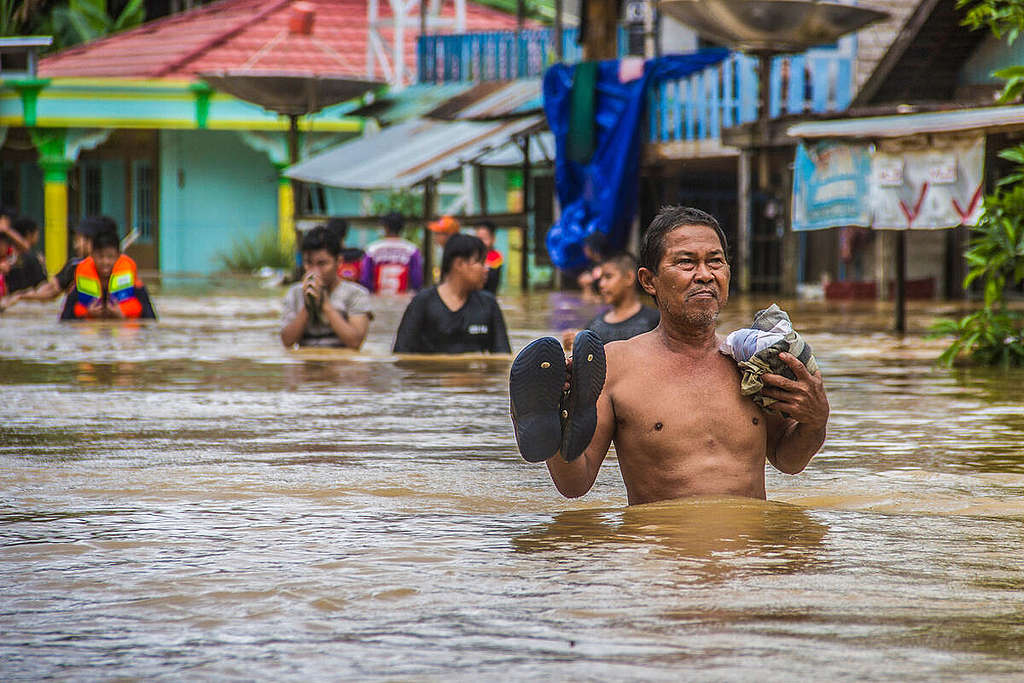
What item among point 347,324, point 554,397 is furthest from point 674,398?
point 347,324

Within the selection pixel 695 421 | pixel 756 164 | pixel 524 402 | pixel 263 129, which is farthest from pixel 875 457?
pixel 263 129

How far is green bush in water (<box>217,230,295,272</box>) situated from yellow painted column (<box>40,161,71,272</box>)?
3.39m

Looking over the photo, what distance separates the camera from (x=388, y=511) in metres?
5.83

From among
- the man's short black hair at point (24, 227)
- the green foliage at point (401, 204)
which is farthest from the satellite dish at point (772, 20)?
the green foliage at point (401, 204)

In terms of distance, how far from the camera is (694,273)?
17.1ft

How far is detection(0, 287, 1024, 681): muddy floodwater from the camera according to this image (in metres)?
3.69

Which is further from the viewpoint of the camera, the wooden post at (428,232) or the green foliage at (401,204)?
the green foliage at (401,204)

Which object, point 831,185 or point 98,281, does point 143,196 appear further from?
point 831,185

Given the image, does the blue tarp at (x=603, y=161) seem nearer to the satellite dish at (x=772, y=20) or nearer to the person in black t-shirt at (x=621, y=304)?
the satellite dish at (x=772, y=20)

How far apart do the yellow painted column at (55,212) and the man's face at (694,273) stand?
95.2 ft

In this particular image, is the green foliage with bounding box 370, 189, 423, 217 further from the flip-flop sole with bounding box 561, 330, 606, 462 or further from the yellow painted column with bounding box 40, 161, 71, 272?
the flip-flop sole with bounding box 561, 330, 606, 462

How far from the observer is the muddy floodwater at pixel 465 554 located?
3.69 metres

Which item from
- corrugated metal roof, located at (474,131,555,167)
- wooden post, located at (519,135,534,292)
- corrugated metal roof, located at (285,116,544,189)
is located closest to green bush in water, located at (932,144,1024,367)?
corrugated metal roof, located at (285,116,544,189)

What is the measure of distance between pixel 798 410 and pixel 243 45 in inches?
1222
